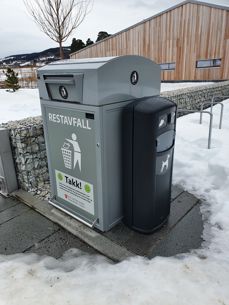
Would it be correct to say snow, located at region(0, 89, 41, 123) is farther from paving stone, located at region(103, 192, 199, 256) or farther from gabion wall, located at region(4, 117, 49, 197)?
paving stone, located at region(103, 192, 199, 256)

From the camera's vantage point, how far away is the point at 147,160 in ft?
6.05

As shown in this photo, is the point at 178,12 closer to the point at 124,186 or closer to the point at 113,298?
the point at 124,186

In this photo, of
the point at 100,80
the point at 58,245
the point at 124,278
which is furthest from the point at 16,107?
the point at 124,278

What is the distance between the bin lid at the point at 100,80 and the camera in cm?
167

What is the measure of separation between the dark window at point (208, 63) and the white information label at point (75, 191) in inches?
530

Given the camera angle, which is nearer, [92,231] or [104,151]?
[104,151]

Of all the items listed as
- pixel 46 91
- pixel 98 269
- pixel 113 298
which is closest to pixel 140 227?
pixel 98 269

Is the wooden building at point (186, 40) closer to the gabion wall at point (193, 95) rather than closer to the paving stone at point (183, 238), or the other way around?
the gabion wall at point (193, 95)

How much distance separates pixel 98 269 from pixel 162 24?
1555cm

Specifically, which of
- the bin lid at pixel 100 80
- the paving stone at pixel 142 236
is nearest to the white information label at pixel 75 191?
the paving stone at pixel 142 236

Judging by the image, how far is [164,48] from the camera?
14.7m

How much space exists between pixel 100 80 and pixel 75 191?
108cm

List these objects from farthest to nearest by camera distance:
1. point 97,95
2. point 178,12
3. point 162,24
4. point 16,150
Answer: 1. point 162,24
2. point 178,12
3. point 16,150
4. point 97,95

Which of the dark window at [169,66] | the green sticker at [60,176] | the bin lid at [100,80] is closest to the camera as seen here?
the bin lid at [100,80]
